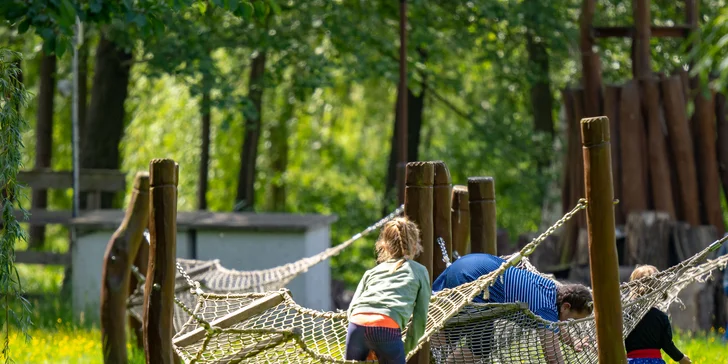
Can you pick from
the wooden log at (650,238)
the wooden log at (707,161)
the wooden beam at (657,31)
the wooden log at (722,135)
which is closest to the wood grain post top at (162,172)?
the wooden log at (650,238)

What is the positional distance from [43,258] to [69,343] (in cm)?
311

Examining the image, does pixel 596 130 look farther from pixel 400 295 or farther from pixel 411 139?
pixel 411 139

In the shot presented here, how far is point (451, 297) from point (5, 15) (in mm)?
3086

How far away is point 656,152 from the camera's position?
11.6 m

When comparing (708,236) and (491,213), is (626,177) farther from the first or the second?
(491,213)

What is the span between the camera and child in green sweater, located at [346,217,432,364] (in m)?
5.46

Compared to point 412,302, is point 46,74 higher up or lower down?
higher up

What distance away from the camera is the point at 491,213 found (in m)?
A: 7.79

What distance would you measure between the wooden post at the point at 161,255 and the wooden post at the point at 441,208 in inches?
60.3

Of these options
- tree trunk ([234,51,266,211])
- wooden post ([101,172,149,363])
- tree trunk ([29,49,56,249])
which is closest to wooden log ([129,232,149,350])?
wooden post ([101,172,149,363])

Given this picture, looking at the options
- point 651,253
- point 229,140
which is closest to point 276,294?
point 651,253

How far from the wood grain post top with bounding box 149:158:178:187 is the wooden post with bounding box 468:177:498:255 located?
2.40 meters

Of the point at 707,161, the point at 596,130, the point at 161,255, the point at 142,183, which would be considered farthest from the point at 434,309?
the point at 707,161

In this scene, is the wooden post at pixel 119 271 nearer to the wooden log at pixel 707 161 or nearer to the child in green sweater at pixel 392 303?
the child in green sweater at pixel 392 303
